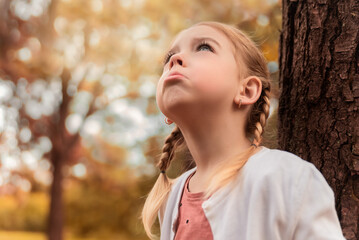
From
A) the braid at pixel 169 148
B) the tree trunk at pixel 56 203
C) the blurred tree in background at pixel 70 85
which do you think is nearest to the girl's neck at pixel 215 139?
the braid at pixel 169 148

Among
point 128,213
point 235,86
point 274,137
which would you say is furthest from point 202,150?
point 128,213

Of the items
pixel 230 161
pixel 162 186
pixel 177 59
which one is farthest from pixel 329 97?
pixel 162 186

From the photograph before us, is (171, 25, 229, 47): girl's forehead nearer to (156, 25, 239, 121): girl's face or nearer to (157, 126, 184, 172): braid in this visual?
(156, 25, 239, 121): girl's face

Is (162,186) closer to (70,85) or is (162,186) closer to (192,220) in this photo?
(192,220)

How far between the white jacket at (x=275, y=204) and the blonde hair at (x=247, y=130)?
0.04 metres

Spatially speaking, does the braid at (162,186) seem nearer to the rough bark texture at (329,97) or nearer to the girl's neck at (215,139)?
the girl's neck at (215,139)

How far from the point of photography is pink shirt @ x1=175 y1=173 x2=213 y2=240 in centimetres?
110

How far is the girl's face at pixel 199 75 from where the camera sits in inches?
42.7

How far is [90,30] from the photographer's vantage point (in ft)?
23.9

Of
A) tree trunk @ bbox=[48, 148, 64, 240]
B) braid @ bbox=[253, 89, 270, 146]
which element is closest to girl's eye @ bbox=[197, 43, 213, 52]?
braid @ bbox=[253, 89, 270, 146]

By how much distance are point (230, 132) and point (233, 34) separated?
1.04ft

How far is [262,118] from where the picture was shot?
118cm

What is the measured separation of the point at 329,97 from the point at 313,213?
0.48 metres

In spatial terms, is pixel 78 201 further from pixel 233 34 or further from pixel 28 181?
pixel 233 34
